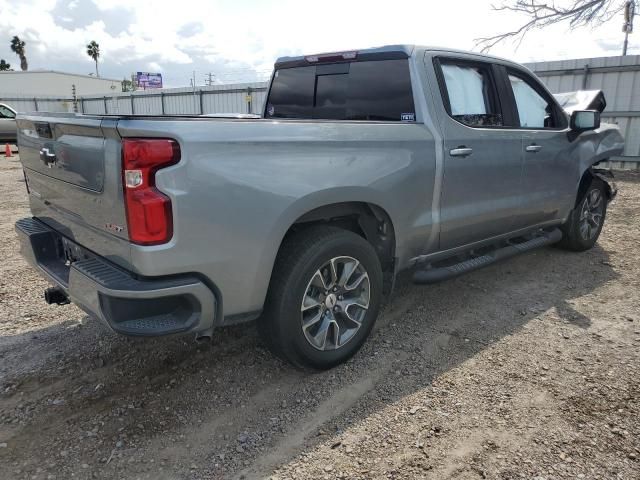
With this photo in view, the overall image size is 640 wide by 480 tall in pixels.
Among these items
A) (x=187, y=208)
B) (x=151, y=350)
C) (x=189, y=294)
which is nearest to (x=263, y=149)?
(x=187, y=208)

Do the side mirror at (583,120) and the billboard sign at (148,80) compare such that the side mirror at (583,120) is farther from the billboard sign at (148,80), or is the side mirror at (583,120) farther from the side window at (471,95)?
the billboard sign at (148,80)

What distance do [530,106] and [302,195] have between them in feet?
9.61

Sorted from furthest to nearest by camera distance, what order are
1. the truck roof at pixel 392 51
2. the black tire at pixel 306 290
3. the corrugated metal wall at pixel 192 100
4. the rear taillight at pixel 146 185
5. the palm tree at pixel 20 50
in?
1. the palm tree at pixel 20 50
2. the corrugated metal wall at pixel 192 100
3. the truck roof at pixel 392 51
4. the black tire at pixel 306 290
5. the rear taillight at pixel 146 185

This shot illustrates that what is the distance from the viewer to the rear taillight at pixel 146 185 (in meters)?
2.23

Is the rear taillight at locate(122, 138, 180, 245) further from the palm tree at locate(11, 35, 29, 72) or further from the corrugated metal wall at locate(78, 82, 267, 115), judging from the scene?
the palm tree at locate(11, 35, 29, 72)

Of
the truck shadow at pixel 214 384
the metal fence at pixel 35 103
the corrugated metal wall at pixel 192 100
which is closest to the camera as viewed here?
the truck shadow at pixel 214 384

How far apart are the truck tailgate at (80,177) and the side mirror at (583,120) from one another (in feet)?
13.9

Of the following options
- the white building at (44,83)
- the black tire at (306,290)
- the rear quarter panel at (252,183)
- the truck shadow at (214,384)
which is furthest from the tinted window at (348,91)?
the white building at (44,83)

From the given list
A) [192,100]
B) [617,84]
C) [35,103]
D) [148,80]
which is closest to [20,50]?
[148,80]

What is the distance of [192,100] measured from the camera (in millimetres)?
22516

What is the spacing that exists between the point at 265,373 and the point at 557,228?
3.80 m

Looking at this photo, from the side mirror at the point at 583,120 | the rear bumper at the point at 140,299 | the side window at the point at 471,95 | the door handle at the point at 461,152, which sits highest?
the side window at the point at 471,95

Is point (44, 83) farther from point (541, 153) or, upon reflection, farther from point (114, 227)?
point (114, 227)

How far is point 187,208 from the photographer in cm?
230
